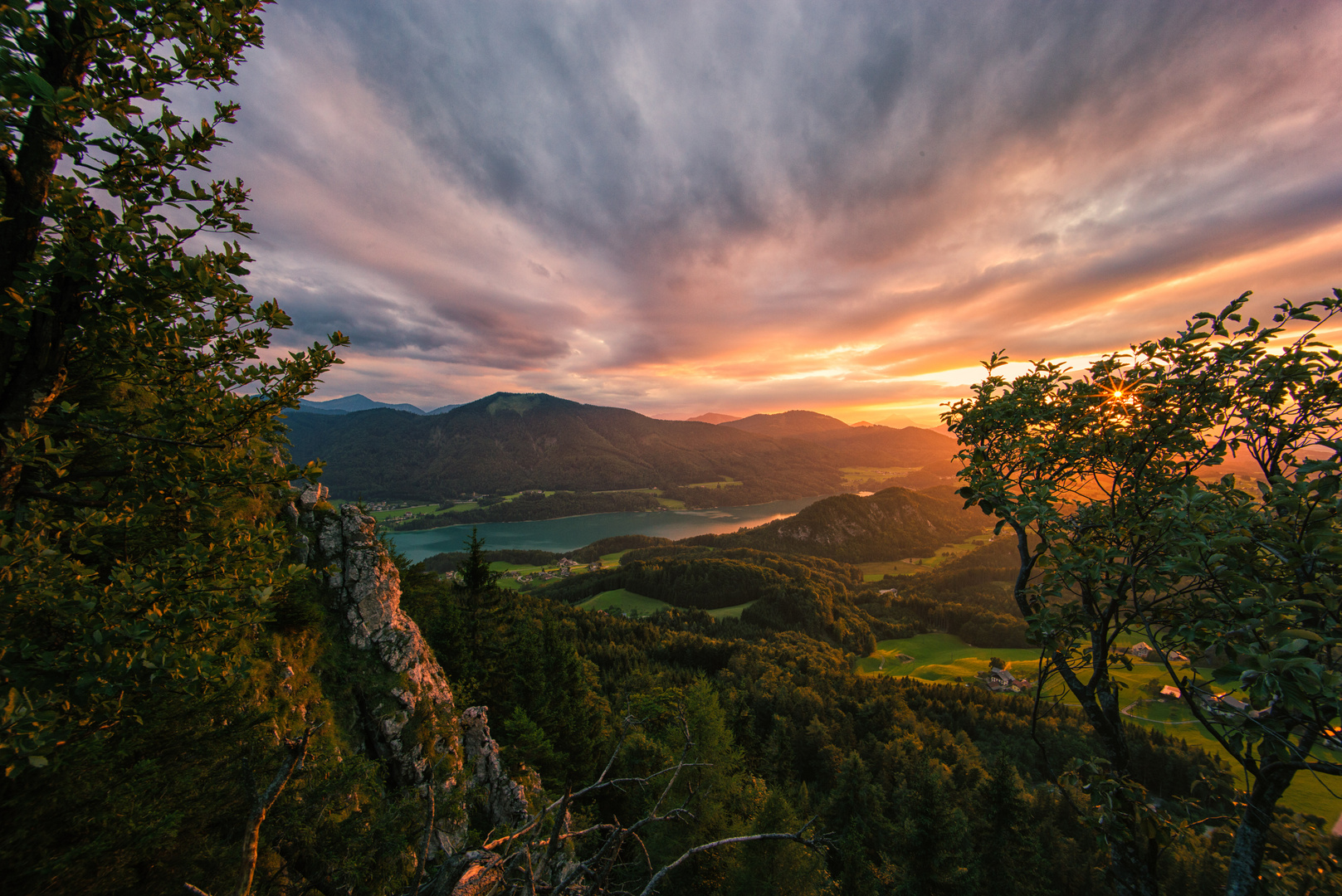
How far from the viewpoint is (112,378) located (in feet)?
12.5

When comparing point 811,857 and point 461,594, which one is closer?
point 811,857

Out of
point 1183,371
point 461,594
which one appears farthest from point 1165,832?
point 461,594

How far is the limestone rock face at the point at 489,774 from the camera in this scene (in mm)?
14258

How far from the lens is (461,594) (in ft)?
77.2

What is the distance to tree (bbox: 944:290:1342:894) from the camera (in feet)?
10.1

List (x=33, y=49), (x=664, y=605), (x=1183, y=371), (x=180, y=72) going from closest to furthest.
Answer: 1. (x=33, y=49)
2. (x=180, y=72)
3. (x=1183, y=371)
4. (x=664, y=605)

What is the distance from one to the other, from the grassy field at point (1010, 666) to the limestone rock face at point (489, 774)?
53033mm

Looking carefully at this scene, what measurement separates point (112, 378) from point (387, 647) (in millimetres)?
11587

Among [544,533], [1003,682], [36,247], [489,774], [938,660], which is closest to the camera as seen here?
[36,247]

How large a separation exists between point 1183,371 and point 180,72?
9298 millimetres

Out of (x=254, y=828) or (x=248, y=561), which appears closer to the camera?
(x=254, y=828)

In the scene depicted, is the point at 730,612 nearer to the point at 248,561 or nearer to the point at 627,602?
the point at 627,602

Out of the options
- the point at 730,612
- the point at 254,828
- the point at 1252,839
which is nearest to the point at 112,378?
the point at 254,828

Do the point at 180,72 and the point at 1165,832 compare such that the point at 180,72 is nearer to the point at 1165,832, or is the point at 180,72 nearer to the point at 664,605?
the point at 1165,832
